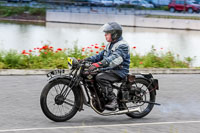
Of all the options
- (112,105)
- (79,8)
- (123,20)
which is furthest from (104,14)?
(112,105)

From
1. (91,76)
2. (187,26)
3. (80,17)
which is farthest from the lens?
(80,17)

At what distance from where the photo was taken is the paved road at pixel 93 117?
6949 mm

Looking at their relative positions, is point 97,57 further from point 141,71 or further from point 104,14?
point 104,14

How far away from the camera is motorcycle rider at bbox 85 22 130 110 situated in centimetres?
710

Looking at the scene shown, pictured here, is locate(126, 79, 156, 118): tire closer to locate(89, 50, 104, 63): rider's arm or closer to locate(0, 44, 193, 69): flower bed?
locate(89, 50, 104, 63): rider's arm

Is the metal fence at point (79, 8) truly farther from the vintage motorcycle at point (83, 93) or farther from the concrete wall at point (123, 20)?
the vintage motorcycle at point (83, 93)

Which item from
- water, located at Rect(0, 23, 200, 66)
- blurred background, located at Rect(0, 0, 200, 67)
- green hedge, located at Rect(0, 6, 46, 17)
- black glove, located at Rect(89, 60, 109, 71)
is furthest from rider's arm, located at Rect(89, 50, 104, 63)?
green hedge, located at Rect(0, 6, 46, 17)

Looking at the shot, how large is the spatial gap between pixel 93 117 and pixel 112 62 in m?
1.18

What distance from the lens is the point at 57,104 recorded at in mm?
7066

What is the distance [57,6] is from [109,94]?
5312 centimetres

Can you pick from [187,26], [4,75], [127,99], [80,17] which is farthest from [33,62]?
[80,17]

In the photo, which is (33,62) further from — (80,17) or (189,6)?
(80,17)

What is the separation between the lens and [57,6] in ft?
195

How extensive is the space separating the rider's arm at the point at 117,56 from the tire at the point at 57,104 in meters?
0.71
